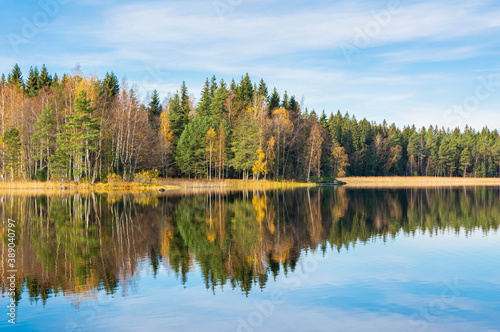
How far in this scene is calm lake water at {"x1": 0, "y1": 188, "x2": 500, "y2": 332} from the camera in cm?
1135

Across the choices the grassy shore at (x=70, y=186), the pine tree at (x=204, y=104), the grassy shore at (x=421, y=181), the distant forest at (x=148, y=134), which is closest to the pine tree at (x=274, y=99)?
the distant forest at (x=148, y=134)

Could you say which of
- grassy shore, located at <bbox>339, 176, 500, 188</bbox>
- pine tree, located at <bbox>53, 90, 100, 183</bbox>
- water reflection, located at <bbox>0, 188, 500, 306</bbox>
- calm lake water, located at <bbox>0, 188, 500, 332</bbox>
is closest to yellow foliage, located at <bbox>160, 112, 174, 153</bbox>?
pine tree, located at <bbox>53, 90, 100, 183</bbox>

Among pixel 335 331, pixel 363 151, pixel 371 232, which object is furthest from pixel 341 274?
pixel 363 151

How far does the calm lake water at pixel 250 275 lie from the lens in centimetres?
1135

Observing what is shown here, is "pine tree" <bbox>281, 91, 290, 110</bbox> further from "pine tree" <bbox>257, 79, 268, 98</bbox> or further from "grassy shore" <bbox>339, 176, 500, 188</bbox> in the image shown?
"grassy shore" <bbox>339, 176, 500, 188</bbox>

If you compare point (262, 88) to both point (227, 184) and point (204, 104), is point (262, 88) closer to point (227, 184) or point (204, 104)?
point (204, 104)

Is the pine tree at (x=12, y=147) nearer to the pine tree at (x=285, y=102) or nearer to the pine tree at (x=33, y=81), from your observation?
the pine tree at (x=33, y=81)

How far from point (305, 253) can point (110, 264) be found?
819 centimetres

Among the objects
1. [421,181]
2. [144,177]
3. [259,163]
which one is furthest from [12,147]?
[421,181]

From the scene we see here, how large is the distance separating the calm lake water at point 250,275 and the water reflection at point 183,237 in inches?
3.2

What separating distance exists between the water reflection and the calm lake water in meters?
0.08

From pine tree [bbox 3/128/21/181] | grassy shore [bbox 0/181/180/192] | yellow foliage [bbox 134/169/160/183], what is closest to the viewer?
pine tree [bbox 3/128/21/181]

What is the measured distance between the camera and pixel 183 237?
23.1 meters

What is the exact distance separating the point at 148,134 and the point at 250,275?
5882cm
